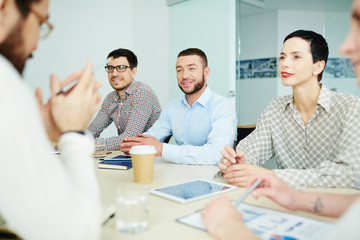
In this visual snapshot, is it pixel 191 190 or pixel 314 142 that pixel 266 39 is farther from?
pixel 191 190

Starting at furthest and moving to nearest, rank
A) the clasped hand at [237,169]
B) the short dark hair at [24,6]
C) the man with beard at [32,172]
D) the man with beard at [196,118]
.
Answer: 1. the man with beard at [196,118]
2. the clasped hand at [237,169]
3. the short dark hair at [24,6]
4. the man with beard at [32,172]

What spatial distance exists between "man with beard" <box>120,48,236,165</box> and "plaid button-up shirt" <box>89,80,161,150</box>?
0.27 meters

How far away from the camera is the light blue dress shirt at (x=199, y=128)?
1.76 metres

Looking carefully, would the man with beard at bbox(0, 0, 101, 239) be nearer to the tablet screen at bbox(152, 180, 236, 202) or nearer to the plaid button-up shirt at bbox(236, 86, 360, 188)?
the tablet screen at bbox(152, 180, 236, 202)

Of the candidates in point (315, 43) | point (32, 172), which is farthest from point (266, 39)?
point (32, 172)

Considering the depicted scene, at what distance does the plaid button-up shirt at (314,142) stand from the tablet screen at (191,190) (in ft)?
1.04

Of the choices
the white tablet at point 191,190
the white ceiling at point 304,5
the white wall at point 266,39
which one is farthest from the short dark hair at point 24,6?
the white ceiling at point 304,5

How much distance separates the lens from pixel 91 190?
25.4 inches

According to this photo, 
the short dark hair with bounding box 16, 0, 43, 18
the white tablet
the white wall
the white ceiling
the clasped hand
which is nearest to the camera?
the short dark hair with bounding box 16, 0, 43, 18

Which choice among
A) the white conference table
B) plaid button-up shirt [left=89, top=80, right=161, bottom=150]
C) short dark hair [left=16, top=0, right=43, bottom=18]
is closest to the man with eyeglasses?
plaid button-up shirt [left=89, top=80, right=161, bottom=150]

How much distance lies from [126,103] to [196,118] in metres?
0.93

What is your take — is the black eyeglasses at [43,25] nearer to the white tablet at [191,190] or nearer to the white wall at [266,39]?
the white tablet at [191,190]

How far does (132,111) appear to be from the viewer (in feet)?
9.02

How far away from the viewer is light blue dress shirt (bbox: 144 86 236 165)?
1762 millimetres
